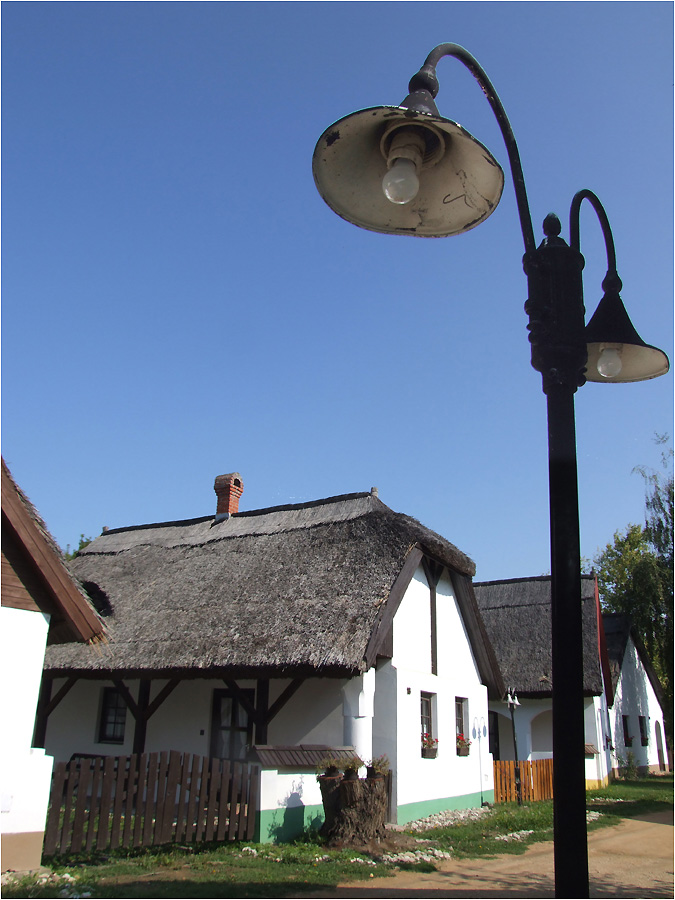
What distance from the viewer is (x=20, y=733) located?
7340 mm

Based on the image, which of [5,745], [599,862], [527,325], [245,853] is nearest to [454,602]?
[599,862]

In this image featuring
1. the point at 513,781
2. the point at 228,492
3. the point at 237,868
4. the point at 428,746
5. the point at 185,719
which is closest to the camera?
the point at 237,868

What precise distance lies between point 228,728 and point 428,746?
4.23m

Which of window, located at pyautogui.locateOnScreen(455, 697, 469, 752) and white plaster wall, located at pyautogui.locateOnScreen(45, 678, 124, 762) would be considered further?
window, located at pyautogui.locateOnScreen(455, 697, 469, 752)

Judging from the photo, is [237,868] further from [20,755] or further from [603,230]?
[603,230]

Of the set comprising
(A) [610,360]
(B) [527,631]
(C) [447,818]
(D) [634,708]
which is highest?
(A) [610,360]

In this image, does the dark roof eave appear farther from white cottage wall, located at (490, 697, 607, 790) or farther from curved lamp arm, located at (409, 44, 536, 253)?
white cottage wall, located at (490, 697, 607, 790)

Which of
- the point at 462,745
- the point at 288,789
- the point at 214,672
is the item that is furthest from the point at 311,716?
the point at 462,745

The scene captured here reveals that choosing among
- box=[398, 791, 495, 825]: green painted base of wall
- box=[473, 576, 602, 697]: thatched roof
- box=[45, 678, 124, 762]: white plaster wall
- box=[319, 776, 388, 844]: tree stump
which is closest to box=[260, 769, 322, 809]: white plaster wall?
box=[319, 776, 388, 844]: tree stump

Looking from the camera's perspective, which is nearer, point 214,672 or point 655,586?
point 214,672

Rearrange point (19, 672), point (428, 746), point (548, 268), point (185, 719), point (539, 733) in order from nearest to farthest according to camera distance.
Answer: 1. point (548, 268)
2. point (19, 672)
3. point (428, 746)
4. point (185, 719)
5. point (539, 733)

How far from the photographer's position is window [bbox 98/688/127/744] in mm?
16094

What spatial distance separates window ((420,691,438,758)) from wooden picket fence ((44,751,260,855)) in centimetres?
526

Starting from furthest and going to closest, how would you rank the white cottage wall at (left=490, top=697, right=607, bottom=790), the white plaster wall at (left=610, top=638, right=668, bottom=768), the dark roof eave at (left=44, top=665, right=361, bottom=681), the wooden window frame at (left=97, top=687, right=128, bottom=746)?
the white plaster wall at (left=610, top=638, right=668, bottom=768) → the white cottage wall at (left=490, top=697, right=607, bottom=790) → the wooden window frame at (left=97, top=687, right=128, bottom=746) → the dark roof eave at (left=44, top=665, right=361, bottom=681)
